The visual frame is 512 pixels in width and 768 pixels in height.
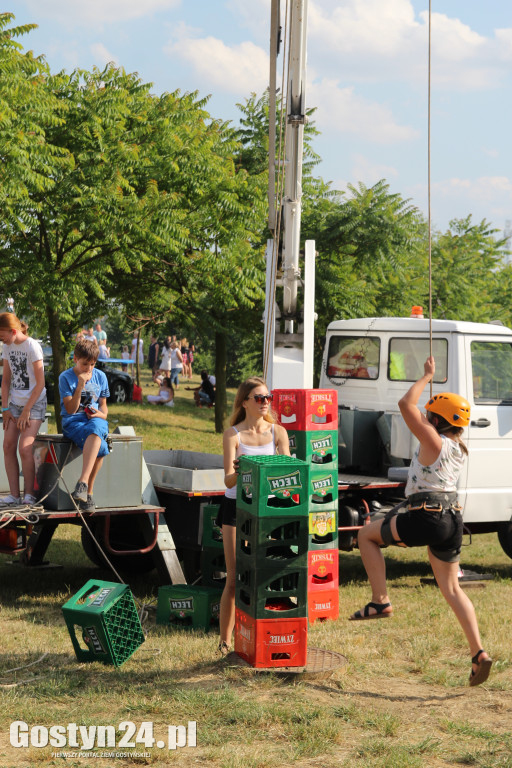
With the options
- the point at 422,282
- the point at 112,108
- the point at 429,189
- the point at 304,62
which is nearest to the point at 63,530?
the point at 304,62

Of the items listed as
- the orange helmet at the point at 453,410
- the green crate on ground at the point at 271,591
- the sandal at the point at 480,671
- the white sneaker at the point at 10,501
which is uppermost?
the orange helmet at the point at 453,410

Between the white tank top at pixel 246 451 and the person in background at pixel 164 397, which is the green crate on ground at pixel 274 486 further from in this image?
the person in background at pixel 164 397

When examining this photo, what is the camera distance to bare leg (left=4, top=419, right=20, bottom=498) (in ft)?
26.1

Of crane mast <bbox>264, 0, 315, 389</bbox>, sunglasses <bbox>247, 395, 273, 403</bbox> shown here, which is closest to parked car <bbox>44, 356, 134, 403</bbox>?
crane mast <bbox>264, 0, 315, 389</bbox>

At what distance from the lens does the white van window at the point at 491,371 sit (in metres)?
9.84

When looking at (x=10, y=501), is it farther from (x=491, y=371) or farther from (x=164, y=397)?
(x=164, y=397)

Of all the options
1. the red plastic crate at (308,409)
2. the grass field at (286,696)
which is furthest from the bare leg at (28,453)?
the red plastic crate at (308,409)

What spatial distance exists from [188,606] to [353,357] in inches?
165

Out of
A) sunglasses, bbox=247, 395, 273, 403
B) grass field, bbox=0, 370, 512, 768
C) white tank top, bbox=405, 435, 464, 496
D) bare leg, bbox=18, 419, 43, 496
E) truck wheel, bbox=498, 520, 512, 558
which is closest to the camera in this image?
grass field, bbox=0, 370, 512, 768

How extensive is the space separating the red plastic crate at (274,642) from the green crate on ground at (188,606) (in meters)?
1.16

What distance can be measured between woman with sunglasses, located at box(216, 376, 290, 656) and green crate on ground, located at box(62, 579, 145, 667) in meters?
0.62

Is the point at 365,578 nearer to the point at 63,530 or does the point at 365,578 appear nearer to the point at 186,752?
the point at 63,530

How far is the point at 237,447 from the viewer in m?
6.59

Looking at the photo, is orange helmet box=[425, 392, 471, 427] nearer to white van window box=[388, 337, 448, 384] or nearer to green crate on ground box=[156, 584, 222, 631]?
green crate on ground box=[156, 584, 222, 631]
